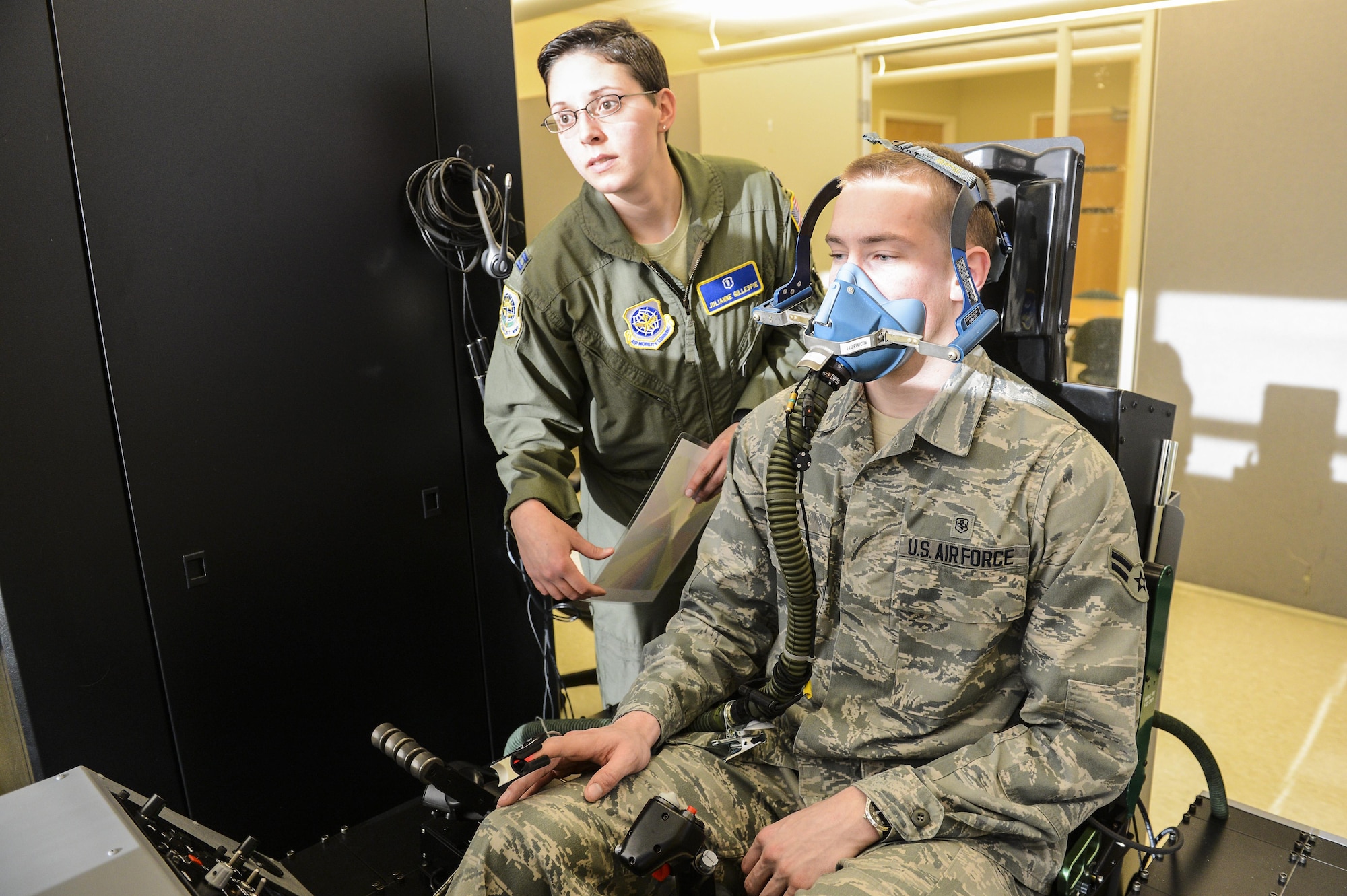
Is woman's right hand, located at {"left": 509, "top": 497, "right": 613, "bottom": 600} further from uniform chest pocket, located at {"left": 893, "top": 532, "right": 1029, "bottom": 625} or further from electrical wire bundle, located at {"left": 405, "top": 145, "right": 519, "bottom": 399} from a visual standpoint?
uniform chest pocket, located at {"left": 893, "top": 532, "right": 1029, "bottom": 625}

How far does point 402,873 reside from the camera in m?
1.75

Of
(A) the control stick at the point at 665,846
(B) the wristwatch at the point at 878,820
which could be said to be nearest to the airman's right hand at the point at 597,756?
(A) the control stick at the point at 665,846

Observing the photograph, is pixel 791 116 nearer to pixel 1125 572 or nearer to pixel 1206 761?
pixel 1206 761

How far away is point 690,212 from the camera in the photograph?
69.7 inches

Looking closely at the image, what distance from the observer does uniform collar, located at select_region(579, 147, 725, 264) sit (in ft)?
5.65

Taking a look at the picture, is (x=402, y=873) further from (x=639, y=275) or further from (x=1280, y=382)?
(x=1280, y=382)

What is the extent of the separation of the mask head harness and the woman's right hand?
63 centimetres

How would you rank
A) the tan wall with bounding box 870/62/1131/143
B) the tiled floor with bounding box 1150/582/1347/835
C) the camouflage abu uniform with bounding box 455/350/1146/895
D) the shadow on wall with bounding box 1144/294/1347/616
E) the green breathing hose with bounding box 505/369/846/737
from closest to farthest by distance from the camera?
the camouflage abu uniform with bounding box 455/350/1146/895
the green breathing hose with bounding box 505/369/846/737
the tiled floor with bounding box 1150/582/1347/835
the shadow on wall with bounding box 1144/294/1347/616
the tan wall with bounding box 870/62/1131/143

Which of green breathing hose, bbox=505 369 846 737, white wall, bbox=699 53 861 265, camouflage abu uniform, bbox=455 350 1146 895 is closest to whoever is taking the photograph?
camouflage abu uniform, bbox=455 350 1146 895

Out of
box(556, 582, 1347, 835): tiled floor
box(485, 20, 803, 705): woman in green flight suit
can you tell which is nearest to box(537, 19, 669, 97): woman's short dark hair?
box(485, 20, 803, 705): woman in green flight suit

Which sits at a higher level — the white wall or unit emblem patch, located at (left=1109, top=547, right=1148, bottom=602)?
the white wall

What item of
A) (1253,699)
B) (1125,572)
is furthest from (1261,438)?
(1125,572)

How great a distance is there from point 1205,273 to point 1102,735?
105 inches

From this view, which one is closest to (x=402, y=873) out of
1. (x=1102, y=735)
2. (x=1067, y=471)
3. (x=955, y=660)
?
(x=955, y=660)
